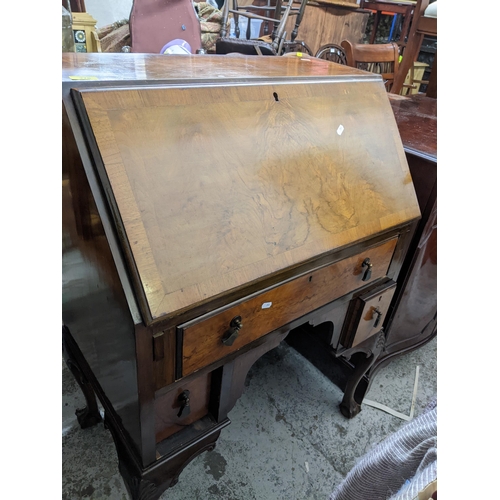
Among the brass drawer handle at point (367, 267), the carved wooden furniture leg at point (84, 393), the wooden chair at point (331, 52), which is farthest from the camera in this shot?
the wooden chair at point (331, 52)

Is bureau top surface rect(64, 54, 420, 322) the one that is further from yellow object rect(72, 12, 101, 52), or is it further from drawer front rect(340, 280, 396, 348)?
yellow object rect(72, 12, 101, 52)

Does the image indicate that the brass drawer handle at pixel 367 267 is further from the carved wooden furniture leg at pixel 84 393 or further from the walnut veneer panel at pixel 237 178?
the carved wooden furniture leg at pixel 84 393

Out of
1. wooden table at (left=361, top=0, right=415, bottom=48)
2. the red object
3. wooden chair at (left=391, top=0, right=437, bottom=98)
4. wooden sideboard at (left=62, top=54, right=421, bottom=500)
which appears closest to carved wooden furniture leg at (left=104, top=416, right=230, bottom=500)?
wooden sideboard at (left=62, top=54, right=421, bottom=500)

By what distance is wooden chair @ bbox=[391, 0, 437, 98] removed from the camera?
81.7 inches

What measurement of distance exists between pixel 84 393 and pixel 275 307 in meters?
0.76

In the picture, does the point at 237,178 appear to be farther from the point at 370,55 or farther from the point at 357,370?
the point at 370,55

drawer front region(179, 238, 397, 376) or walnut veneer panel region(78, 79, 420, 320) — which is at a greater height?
walnut veneer panel region(78, 79, 420, 320)

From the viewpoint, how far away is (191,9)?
2932 millimetres

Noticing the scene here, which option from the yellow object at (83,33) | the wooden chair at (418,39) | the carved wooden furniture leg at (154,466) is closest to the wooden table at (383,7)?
the wooden chair at (418,39)

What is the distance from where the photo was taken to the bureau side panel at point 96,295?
0.64m

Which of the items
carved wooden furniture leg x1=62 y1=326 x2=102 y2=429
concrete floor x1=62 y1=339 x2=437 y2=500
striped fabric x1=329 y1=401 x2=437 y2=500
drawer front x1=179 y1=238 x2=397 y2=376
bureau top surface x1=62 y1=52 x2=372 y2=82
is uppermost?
bureau top surface x1=62 y1=52 x2=372 y2=82

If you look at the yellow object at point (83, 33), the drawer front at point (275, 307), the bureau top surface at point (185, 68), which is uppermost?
the bureau top surface at point (185, 68)

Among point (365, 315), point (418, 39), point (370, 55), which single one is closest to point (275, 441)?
point (365, 315)
